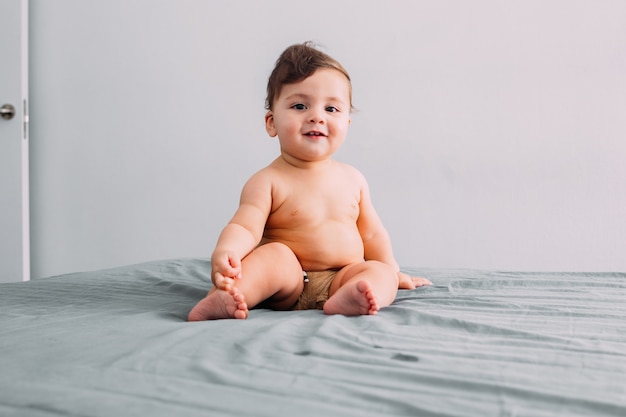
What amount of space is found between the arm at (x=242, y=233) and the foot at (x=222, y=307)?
0.02 m

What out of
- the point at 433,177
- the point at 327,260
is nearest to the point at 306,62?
the point at 327,260

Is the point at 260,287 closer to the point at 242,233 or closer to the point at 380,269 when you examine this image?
the point at 242,233

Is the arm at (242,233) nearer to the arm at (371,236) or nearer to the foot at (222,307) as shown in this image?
the foot at (222,307)

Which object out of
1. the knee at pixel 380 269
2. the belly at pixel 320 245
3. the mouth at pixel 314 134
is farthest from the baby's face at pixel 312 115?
the knee at pixel 380 269

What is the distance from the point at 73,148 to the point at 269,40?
93 cm

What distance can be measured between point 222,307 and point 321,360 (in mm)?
331

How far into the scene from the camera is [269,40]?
9.12 ft

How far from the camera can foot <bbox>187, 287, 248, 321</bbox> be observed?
1080 millimetres

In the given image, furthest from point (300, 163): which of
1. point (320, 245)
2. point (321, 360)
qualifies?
point (321, 360)

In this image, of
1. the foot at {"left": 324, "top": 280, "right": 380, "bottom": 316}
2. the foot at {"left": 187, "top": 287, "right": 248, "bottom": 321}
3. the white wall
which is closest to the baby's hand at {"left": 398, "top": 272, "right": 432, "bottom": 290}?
the foot at {"left": 324, "top": 280, "right": 380, "bottom": 316}

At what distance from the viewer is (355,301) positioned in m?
1.09

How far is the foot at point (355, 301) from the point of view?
3.55 feet

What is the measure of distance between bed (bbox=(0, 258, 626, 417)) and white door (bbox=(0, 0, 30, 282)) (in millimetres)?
1601

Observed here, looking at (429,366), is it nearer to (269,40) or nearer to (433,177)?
(433,177)
